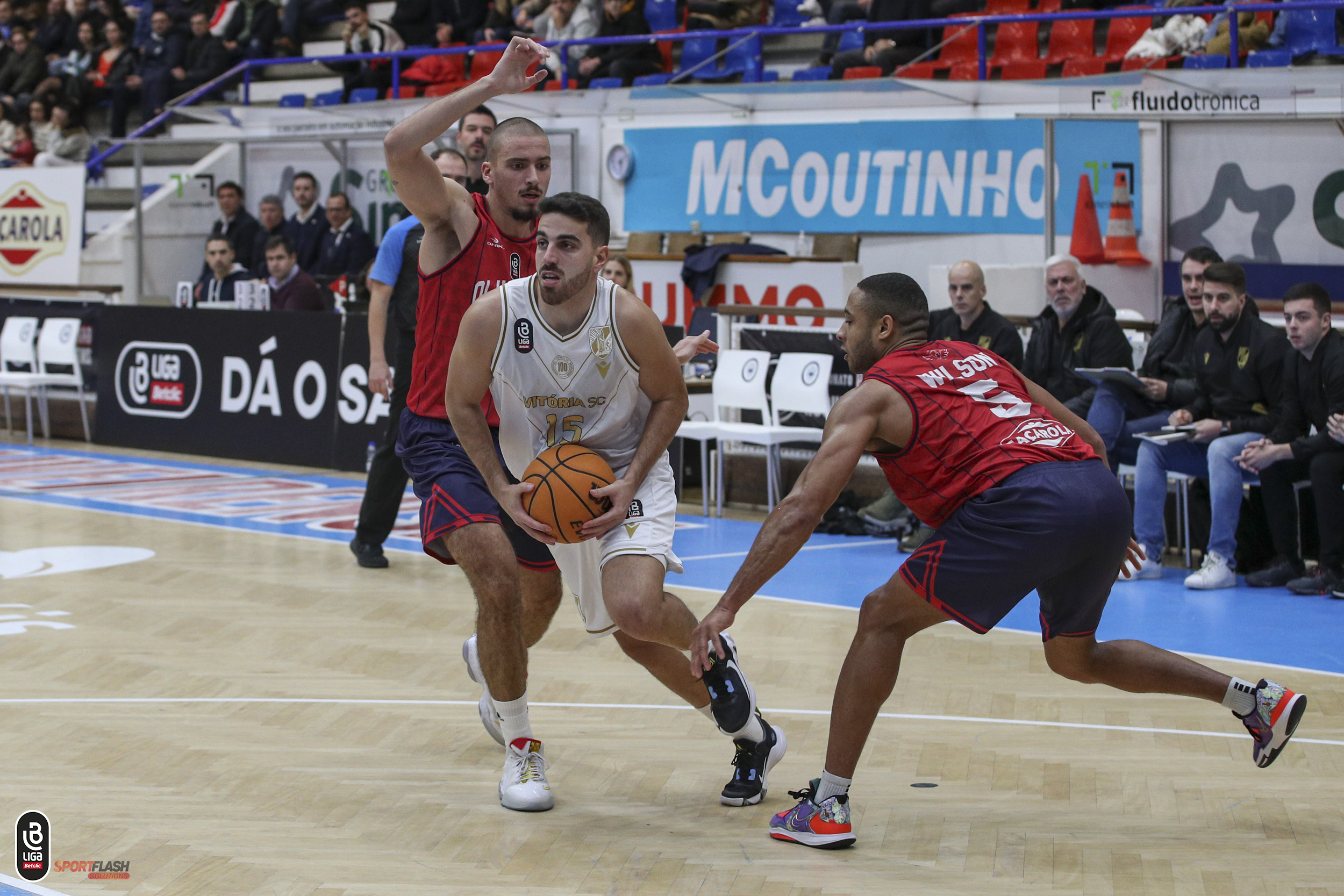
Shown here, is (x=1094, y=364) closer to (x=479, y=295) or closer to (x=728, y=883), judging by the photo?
(x=479, y=295)

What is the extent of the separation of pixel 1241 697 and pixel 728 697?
149 centimetres

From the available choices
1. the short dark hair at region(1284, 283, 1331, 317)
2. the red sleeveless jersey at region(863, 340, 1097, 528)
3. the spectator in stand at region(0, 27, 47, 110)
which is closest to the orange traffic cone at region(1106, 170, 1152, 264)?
the short dark hair at region(1284, 283, 1331, 317)

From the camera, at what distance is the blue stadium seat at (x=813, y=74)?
50.2 feet

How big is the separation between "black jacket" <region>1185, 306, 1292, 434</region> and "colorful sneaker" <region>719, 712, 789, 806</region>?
15.3 ft

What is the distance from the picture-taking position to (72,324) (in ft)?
47.0

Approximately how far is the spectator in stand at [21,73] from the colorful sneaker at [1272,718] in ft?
69.2

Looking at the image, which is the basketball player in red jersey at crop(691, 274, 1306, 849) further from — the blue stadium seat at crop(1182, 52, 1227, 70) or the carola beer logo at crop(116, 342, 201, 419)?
the carola beer logo at crop(116, 342, 201, 419)

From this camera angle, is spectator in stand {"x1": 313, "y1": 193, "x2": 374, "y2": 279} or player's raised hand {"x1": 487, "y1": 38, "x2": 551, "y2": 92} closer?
player's raised hand {"x1": 487, "y1": 38, "x2": 551, "y2": 92}

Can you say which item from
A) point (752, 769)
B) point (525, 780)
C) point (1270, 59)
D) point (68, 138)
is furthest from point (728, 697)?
point (68, 138)

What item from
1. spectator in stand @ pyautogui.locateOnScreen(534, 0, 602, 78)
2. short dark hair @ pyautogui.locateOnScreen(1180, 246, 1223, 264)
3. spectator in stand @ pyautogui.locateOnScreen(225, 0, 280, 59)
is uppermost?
spectator in stand @ pyautogui.locateOnScreen(225, 0, 280, 59)

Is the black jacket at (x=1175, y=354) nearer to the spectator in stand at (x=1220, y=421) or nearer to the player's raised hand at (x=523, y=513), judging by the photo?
the spectator in stand at (x=1220, y=421)

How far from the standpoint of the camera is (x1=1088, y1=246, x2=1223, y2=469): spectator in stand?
8.75 m

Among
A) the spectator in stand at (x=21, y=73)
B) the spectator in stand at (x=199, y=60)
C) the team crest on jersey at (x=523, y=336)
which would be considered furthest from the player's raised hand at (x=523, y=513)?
the spectator in stand at (x=21, y=73)

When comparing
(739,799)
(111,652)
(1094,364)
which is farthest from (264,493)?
(739,799)
